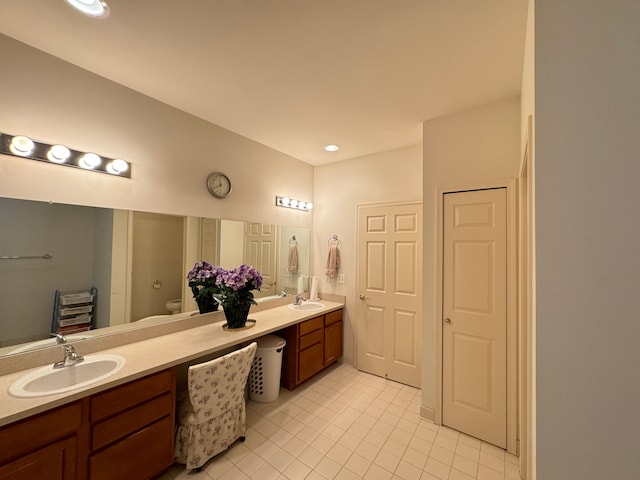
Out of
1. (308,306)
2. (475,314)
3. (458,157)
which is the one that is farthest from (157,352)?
(458,157)

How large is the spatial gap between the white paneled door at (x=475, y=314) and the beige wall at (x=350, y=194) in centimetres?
78

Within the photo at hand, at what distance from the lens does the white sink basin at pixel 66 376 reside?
121cm

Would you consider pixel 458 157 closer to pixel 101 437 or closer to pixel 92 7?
pixel 92 7

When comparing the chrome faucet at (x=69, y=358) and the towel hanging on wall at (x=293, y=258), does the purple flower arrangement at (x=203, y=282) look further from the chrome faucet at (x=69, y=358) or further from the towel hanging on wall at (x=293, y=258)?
the towel hanging on wall at (x=293, y=258)

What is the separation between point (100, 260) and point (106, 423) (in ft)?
3.34

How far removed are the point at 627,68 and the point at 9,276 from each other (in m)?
2.83

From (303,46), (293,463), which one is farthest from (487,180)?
(293,463)

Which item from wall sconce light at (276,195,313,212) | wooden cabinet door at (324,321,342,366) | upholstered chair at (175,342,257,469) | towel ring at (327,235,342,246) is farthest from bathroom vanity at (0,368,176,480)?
towel ring at (327,235,342,246)

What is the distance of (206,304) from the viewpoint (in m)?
2.25

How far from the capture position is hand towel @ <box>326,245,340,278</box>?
321 centimetres

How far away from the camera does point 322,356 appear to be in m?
2.82

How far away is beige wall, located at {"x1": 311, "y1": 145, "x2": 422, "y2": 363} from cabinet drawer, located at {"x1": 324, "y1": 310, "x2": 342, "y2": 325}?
0.13 m

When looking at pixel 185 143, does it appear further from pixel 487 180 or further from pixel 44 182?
pixel 487 180

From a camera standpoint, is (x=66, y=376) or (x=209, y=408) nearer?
(x=66, y=376)
